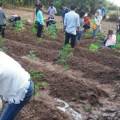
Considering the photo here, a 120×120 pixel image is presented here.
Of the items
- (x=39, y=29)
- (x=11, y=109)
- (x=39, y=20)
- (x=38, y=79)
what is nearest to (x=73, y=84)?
(x=38, y=79)

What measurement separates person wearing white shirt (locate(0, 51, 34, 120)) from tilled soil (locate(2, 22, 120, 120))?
1666 mm

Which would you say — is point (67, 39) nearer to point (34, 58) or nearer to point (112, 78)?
point (34, 58)

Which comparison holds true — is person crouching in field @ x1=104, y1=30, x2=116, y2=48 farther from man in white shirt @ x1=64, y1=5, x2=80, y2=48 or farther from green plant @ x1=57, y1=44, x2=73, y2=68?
green plant @ x1=57, y1=44, x2=73, y2=68

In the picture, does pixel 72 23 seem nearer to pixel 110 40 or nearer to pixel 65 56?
pixel 65 56

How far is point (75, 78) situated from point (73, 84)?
77 centimetres

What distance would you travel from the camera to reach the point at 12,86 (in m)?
4.99

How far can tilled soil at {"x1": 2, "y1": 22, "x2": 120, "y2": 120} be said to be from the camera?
7746mm

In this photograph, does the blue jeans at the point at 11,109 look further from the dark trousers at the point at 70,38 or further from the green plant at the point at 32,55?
the dark trousers at the point at 70,38

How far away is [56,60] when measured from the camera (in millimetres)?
12664

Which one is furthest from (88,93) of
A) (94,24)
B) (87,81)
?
(94,24)

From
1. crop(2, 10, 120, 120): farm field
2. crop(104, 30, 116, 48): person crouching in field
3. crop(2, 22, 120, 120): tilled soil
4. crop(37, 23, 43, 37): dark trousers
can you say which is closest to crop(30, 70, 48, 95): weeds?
crop(2, 10, 120, 120): farm field

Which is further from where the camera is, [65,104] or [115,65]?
[115,65]

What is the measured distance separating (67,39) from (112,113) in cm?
639

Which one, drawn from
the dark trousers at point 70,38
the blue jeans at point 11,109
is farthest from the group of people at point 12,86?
the dark trousers at point 70,38
